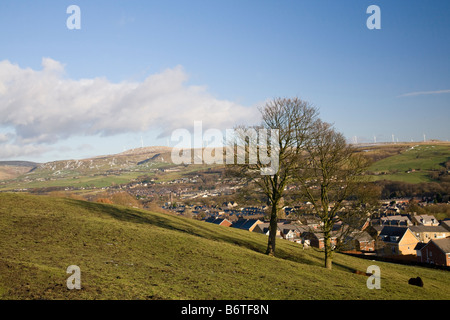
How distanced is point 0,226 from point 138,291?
51.5 ft

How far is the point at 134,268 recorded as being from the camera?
17.5 metres

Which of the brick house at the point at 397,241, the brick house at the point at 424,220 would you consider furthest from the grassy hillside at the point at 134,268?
the brick house at the point at 424,220

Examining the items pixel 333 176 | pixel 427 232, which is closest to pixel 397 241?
pixel 427 232

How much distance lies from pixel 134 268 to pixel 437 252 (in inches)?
2849

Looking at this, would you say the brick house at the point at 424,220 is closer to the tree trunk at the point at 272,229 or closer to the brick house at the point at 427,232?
the brick house at the point at 427,232

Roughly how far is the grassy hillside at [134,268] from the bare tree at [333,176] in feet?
17.9

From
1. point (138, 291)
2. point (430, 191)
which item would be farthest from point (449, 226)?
point (138, 291)

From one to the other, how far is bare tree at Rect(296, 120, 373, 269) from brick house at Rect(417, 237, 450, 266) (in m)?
51.4

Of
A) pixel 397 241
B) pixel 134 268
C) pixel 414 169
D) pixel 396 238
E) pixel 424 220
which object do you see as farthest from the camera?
pixel 414 169

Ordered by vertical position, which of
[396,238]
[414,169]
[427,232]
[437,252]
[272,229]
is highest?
[272,229]

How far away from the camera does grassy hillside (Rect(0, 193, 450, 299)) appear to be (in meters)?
13.3

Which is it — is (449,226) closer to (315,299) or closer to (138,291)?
(315,299)

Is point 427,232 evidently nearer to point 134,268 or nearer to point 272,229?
point 272,229

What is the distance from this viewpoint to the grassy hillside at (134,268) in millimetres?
13273
